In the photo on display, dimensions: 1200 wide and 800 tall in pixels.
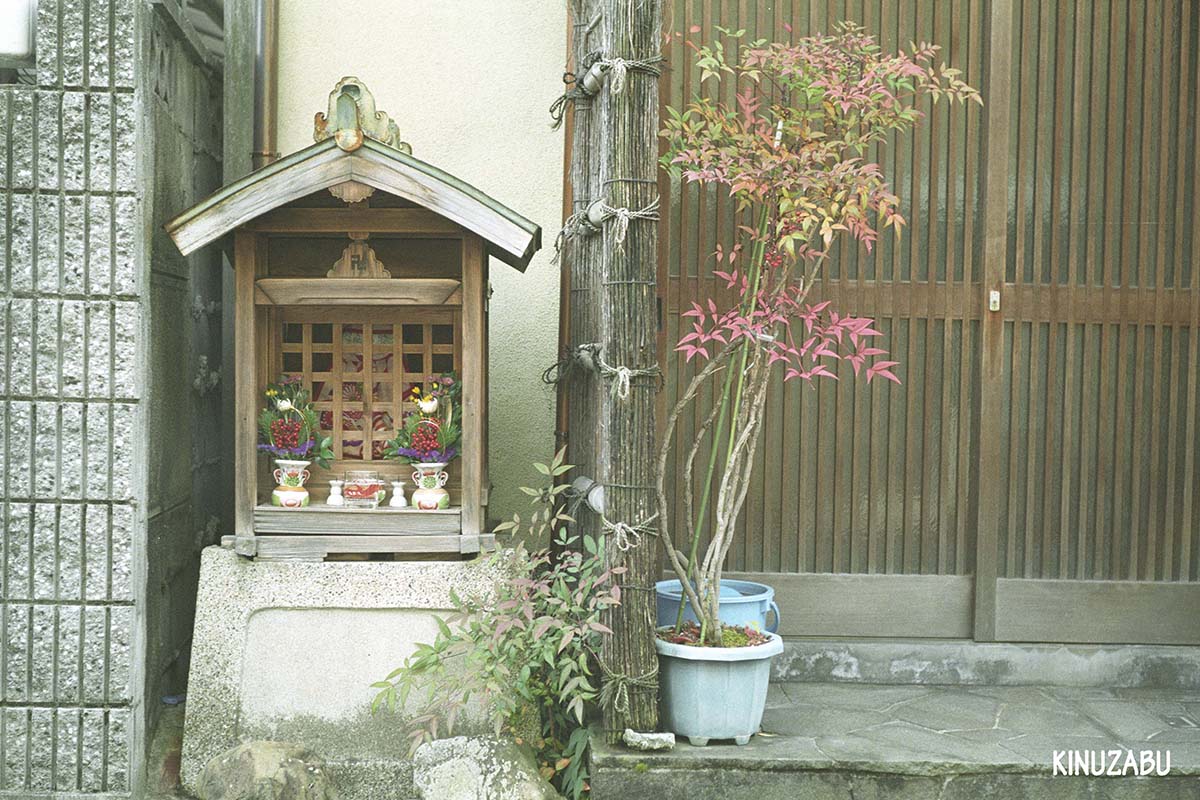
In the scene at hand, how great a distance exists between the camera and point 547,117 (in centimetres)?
689

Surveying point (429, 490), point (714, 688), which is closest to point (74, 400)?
point (429, 490)

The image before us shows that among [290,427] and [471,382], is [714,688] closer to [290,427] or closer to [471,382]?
[471,382]

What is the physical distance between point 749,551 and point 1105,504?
2182 mm

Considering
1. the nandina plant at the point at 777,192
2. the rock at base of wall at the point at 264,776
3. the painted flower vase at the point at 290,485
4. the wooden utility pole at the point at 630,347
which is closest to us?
the rock at base of wall at the point at 264,776

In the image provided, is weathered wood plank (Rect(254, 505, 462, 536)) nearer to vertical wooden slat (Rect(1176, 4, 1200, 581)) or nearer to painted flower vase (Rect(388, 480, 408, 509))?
painted flower vase (Rect(388, 480, 408, 509))

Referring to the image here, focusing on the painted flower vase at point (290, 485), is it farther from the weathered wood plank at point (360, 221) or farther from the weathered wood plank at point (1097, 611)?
the weathered wood plank at point (1097, 611)

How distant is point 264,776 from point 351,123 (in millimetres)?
2946

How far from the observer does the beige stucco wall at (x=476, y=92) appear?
684 centimetres

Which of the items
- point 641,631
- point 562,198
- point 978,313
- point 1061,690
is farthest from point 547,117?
point 1061,690

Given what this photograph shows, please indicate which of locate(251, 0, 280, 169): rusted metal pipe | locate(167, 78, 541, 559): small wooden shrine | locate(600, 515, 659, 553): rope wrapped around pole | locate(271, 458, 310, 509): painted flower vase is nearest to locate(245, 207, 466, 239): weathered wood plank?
locate(167, 78, 541, 559): small wooden shrine

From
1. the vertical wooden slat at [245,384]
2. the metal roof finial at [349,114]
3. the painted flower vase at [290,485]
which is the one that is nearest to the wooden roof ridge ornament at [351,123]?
the metal roof finial at [349,114]

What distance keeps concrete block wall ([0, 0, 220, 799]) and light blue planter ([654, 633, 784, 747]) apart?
8.29 ft

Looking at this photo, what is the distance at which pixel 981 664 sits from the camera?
21.9ft

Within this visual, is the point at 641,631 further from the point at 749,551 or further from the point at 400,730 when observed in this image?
the point at 749,551
